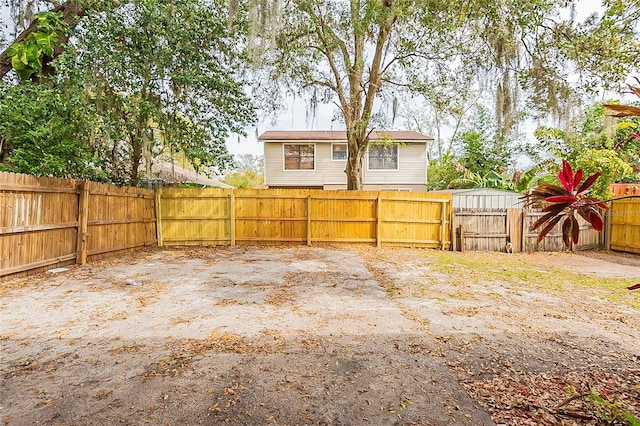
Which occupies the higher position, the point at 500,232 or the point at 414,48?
the point at 414,48

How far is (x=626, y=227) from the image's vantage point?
9195 mm

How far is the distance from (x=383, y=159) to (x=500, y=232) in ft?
25.2

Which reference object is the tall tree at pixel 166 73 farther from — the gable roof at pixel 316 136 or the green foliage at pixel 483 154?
the green foliage at pixel 483 154

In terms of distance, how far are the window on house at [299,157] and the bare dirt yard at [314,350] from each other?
10.8m

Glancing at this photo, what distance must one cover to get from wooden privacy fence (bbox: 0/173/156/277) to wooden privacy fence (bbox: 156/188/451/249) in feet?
6.02

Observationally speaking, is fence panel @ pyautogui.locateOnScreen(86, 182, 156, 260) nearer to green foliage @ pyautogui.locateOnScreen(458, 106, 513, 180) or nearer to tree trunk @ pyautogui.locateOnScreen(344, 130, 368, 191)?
tree trunk @ pyautogui.locateOnScreen(344, 130, 368, 191)

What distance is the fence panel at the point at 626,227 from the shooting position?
29.2 ft

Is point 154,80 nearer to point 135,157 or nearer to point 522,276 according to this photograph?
point 135,157

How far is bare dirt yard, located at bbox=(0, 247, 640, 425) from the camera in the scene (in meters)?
2.06

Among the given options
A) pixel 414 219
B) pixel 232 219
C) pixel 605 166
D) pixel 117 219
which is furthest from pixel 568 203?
pixel 605 166

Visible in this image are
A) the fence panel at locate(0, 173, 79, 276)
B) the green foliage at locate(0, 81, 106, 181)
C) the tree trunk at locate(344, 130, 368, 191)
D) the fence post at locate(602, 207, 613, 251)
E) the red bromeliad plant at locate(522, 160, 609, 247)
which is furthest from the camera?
the tree trunk at locate(344, 130, 368, 191)

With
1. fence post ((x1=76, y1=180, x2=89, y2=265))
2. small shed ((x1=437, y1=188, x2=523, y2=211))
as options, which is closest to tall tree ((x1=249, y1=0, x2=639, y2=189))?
fence post ((x1=76, y1=180, x2=89, y2=265))

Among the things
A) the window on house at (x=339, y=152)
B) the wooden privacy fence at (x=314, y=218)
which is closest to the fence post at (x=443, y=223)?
the wooden privacy fence at (x=314, y=218)

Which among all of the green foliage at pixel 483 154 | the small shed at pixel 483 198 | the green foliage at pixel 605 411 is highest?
the green foliage at pixel 483 154
